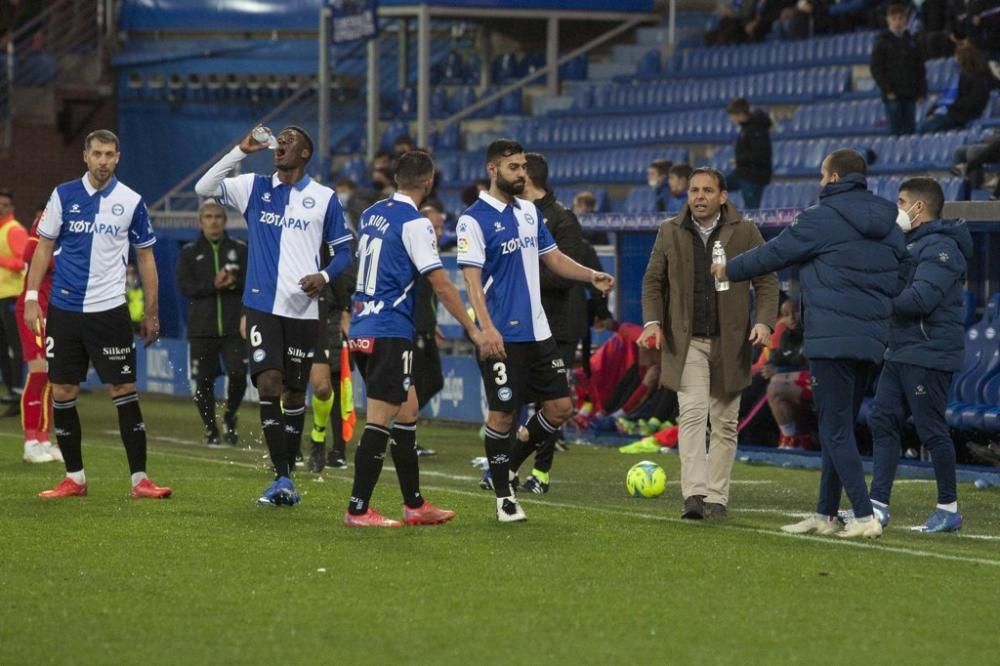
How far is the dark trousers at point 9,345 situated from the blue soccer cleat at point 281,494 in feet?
28.5

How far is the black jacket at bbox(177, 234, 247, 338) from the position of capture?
16.4m

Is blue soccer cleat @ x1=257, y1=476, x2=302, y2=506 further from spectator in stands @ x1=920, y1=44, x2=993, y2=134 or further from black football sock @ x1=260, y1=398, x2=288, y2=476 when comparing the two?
spectator in stands @ x1=920, y1=44, x2=993, y2=134

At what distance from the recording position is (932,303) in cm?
1005

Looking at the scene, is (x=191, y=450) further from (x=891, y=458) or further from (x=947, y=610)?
(x=947, y=610)

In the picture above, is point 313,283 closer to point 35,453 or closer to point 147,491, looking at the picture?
point 147,491

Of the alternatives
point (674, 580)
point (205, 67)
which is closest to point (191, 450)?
point (674, 580)

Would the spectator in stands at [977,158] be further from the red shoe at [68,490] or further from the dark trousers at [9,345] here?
the dark trousers at [9,345]

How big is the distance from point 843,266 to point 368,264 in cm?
235

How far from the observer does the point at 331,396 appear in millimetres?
13266

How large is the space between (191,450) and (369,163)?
1173cm

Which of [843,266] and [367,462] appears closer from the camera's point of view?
[843,266]

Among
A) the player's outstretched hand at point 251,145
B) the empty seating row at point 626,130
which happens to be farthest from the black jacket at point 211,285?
the empty seating row at point 626,130

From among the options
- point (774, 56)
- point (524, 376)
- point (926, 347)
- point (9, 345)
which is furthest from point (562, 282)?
A: point (774, 56)

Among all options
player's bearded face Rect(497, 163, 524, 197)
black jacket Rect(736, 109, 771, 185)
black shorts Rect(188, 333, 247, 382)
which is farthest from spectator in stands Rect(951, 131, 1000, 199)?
player's bearded face Rect(497, 163, 524, 197)
